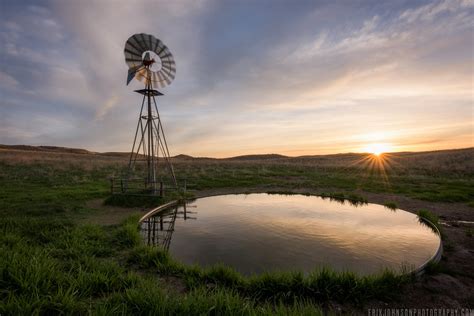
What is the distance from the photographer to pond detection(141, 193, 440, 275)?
6.64m

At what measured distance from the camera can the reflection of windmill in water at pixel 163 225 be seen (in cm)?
837

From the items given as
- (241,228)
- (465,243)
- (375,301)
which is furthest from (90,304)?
(465,243)

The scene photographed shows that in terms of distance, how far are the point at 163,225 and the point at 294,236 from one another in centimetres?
553

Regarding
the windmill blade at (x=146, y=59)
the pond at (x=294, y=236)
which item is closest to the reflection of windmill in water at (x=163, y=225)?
the pond at (x=294, y=236)

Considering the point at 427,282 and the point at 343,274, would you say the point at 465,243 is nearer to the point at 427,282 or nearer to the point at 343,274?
the point at 427,282

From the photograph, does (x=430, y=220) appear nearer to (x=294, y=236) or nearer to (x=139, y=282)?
(x=294, y=236)

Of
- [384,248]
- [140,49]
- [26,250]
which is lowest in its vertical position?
[384,248]

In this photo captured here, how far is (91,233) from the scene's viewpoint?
7.73 m

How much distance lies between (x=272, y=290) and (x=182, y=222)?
6.45 m

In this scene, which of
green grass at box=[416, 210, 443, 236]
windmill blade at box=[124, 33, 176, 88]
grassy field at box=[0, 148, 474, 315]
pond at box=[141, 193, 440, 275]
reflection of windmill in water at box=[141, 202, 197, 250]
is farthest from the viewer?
windmill blade at box=[124, 33, 176, 88]

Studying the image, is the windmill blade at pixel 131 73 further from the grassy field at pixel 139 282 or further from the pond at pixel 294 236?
the grassy field at pixel 139 282

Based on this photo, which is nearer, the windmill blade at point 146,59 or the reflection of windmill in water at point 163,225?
the reflection of windmill in water at point 163,225

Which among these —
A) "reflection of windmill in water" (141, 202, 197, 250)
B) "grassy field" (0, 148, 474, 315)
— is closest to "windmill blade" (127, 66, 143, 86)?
"reflection of windmill in water" (141, 202, 197, 250)

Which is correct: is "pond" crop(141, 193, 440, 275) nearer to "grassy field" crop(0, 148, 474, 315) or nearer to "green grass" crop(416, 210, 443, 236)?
"green grass" crop(416, 210, 443, 236)
